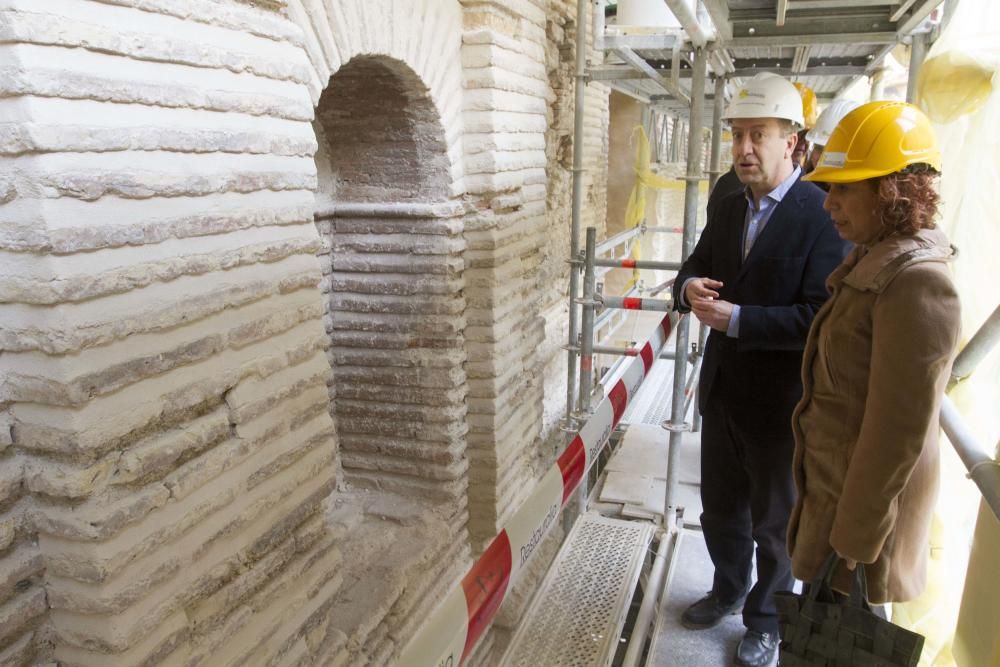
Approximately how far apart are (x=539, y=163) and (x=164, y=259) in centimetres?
246

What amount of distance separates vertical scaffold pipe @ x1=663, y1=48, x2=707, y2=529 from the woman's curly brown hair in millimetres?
1820

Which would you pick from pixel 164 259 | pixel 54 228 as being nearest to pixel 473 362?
pixel 164 259

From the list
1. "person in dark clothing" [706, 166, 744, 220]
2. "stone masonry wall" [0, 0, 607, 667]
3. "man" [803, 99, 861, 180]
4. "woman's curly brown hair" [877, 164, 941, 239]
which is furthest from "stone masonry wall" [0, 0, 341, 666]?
"man" [803, 99, 861, 180]

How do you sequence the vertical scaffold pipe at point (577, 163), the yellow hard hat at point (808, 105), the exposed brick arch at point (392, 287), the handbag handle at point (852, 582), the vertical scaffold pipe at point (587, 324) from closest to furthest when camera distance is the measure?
the handbag handle at point (852, 582) → the exposed brick arch at point (392, 287) → the vertical scaffold pipe at point (577, 163) → the yellow hard hat at point (808, 105) → the vertical scaffold pipe at point (587, 324)

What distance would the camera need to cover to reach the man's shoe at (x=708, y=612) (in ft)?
10.1

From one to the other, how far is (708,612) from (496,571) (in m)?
1.76

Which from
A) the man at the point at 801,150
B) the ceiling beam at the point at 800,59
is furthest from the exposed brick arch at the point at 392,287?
the ceiling beam at the point at 800,59

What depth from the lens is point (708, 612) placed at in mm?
3105

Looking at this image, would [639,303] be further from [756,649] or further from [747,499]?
[756,649]

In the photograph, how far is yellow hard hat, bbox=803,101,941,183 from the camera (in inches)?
70.2

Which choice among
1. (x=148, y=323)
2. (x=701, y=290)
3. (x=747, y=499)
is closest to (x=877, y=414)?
(x=701, y=290)

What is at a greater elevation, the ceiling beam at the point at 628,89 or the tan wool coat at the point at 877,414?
the ceiling beam at the point at 628,89

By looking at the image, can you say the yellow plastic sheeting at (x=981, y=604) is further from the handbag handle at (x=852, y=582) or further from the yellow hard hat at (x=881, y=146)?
the yellow hard hat at (x=881, y=146)

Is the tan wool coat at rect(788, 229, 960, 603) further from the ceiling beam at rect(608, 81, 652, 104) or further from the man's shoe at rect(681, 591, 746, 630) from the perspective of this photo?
the ceiling beam at rect(608, 81, 652, 104)
